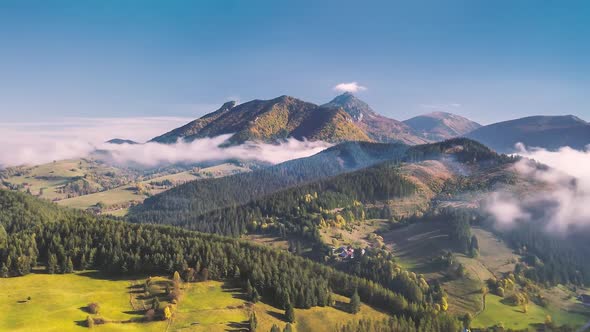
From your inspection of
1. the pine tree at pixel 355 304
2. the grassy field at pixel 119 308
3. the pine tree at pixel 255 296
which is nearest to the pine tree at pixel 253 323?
the grassy field at pixel 119 308

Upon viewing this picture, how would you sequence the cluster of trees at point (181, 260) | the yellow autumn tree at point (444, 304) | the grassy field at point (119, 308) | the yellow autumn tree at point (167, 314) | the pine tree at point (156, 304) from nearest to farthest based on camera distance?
1. the grassy field at point (119, 308)
2. the yellow autumn tree at point (167, 314)
3. the pine tree at point (156, 304)
4. the cluster of trees at point (181, 260)
5. the yellow autumn tree at point (444, 304)

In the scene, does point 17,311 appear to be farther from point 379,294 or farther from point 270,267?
point 379,294

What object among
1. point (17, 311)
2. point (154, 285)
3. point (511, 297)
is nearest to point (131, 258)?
point (154, 285)

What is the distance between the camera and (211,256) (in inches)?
5714

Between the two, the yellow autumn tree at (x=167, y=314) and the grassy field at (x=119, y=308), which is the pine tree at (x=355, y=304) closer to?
the grassy field at (x=119, y=308)

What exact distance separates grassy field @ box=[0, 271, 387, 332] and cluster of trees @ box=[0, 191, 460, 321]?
567cm

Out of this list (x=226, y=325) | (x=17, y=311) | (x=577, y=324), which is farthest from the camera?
(x=577, y=324)

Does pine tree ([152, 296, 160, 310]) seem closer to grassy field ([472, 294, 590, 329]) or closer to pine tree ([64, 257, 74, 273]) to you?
pine tree ([64, 257, 74, 273])

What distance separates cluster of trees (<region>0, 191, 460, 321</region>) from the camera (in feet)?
454

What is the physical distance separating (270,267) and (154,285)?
134 ft

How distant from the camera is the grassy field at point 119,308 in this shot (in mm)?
105312

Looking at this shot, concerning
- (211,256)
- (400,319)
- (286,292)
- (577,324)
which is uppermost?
(211,256)

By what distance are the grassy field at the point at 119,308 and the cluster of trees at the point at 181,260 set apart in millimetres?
5667

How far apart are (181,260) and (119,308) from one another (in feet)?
95.8
